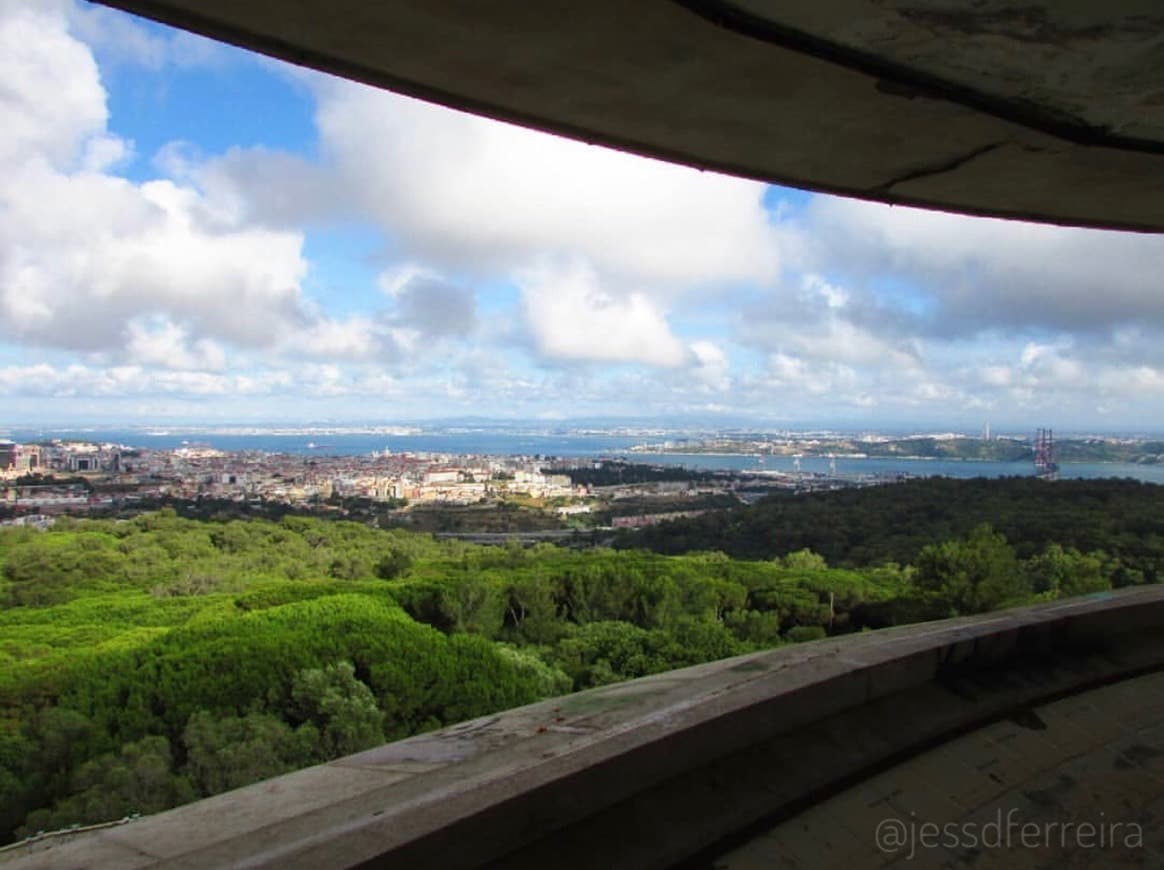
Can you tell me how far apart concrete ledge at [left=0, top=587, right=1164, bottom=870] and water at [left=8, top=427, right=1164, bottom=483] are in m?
34.2

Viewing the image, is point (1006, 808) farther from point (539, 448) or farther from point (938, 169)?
point (539, 448)

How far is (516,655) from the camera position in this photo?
13.6 meters

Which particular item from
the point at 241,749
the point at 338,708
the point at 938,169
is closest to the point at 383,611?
the point at 338,708

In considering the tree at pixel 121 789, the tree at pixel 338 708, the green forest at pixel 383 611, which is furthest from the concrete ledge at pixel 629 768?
the tree at pixel 338 708

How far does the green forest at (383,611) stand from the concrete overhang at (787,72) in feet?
24.8

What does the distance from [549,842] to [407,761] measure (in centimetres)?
88

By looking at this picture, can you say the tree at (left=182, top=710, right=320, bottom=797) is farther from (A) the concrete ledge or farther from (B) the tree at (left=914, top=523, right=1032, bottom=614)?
(B) the tree at (left=914, top=523, right=1032, bottom=614)

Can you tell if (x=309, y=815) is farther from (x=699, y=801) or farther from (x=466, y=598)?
(x=466, y=598)

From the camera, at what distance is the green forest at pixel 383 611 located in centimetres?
942

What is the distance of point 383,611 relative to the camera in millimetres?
14773

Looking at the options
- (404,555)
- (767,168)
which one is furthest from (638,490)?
(767,168)

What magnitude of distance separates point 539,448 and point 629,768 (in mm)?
76103

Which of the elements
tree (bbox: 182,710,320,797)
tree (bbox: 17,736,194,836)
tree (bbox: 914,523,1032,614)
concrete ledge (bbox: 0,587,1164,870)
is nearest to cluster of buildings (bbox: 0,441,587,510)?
tree (bbox: 17,736,194,836)

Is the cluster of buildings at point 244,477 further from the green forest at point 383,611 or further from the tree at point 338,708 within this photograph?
the tree at point 338,708
